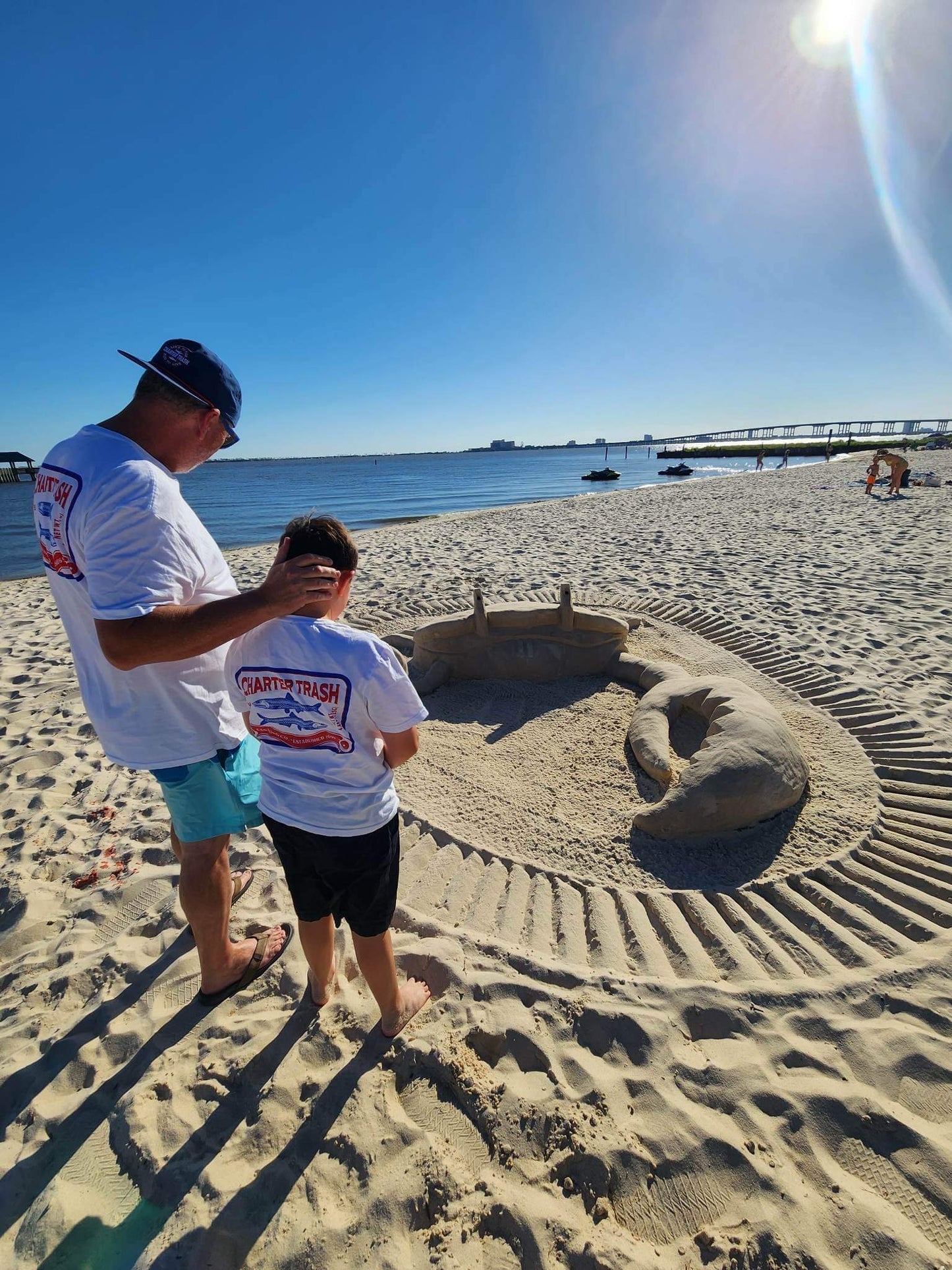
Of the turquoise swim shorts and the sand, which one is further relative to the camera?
the turquoise swim shorts

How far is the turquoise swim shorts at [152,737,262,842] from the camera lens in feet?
6.14

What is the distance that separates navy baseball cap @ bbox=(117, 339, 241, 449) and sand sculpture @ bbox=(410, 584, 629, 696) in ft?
10.7

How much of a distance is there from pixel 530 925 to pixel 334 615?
71.5 inches

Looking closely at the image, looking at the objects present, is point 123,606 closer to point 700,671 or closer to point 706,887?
point 706,887

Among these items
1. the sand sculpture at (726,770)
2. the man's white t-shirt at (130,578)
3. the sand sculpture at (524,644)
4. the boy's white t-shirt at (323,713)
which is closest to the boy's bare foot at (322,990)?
the boy's white t-shirt at (323,713)

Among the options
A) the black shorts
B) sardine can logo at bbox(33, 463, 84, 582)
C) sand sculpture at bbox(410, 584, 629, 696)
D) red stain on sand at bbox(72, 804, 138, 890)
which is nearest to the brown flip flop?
the black shorts

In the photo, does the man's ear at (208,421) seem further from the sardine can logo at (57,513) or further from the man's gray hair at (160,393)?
the sardine can logo at (57,513)

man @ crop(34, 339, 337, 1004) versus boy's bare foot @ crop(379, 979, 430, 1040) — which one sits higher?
man @ crop(34, 339, 337, 1004)

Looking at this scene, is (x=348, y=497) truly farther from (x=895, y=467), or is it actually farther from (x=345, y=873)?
(x=345, y=873)

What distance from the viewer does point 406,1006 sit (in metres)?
2.10

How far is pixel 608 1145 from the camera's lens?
1699mm

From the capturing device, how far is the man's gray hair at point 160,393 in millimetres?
1712

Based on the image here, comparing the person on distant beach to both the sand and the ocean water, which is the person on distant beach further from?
the sand

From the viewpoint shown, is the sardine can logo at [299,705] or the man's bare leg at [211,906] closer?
the sardine can logo at [299,705]
